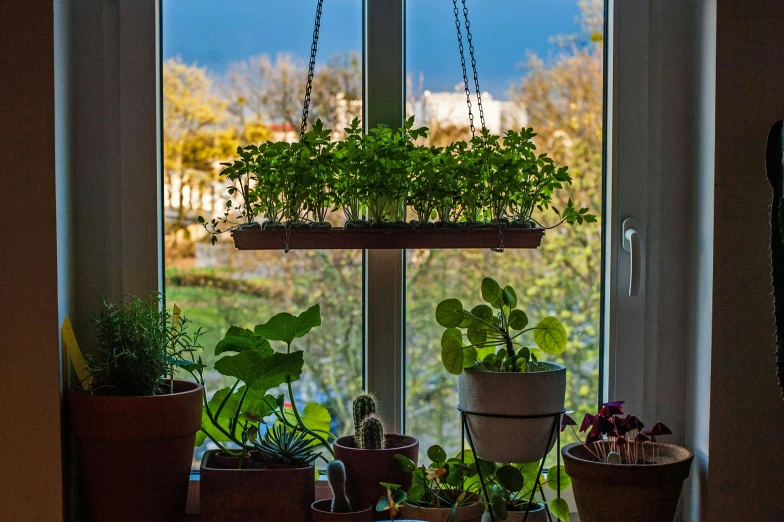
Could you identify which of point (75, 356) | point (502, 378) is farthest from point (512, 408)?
point (75, 356)

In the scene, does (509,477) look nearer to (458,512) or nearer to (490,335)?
(458,512)

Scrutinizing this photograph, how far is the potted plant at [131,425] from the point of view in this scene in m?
1.46

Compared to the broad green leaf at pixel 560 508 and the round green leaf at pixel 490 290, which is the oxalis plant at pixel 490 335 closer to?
the round green leaf at pixel 490 290

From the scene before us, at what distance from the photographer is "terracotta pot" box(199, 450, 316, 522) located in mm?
1504

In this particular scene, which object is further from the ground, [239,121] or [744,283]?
[239,121]

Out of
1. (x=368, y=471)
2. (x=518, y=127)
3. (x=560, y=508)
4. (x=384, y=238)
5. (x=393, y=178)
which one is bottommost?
(x=560, y=508)

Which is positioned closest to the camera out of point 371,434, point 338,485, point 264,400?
point 338,485

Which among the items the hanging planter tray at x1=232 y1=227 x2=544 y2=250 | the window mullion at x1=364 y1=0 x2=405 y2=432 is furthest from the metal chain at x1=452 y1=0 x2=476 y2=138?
the hanging planter tray at x1=232 y1=227 x2=544 y2=250

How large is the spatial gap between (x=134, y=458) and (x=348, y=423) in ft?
1.63

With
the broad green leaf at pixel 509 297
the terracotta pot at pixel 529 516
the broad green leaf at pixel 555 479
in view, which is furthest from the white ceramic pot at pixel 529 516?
the broad green leaf at pixel 509 297

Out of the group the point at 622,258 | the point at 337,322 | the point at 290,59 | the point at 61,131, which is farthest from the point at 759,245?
the point at 61,131

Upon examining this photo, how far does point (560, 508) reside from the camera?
1631 mm

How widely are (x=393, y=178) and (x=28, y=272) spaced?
0.71 m

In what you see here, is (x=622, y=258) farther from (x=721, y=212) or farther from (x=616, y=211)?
(x=721, y=212)
